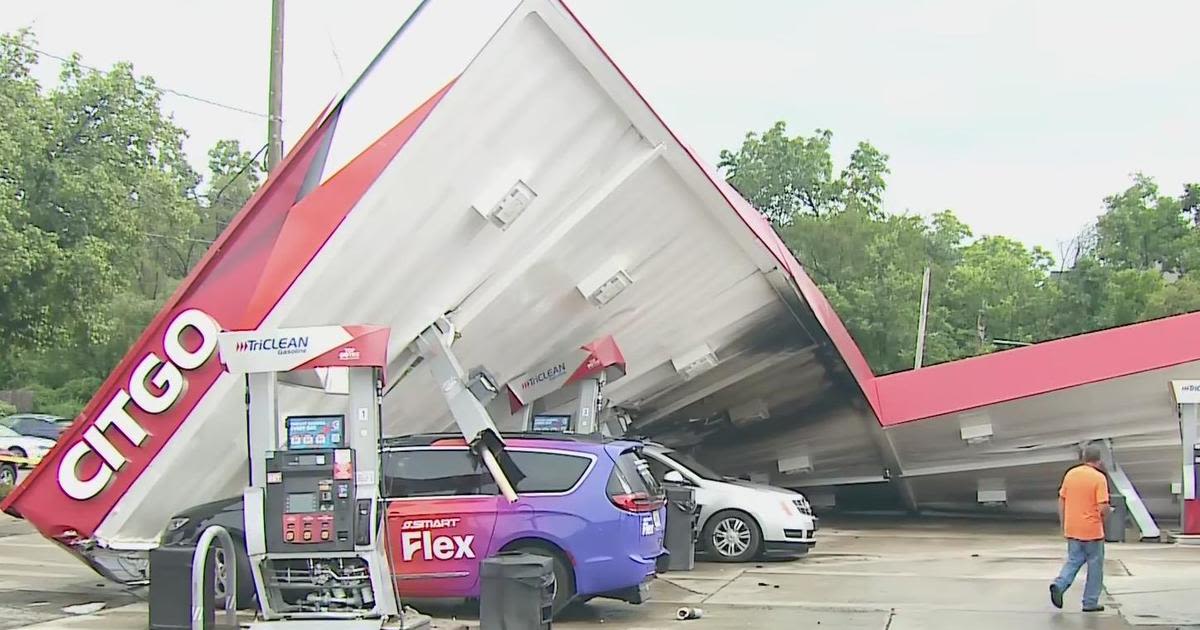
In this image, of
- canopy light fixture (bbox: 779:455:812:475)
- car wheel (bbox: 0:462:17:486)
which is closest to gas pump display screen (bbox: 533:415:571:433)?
canopy light fixture (bbox: 779:455:812:475)

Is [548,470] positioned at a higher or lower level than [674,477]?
higher

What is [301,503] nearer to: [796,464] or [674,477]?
[674,477]

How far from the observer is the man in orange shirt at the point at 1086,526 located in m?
10.1

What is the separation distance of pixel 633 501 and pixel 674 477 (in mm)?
3915

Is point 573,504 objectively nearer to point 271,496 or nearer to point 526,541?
point 526,541

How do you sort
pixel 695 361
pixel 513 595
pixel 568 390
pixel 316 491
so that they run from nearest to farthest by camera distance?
pixel 513 595 → pixel 316 491 → pixel 568 390 → pixel 695 361

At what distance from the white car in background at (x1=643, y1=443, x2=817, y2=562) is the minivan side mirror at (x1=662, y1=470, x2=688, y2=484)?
0.01m

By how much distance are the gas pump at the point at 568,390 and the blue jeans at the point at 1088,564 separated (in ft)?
17.7

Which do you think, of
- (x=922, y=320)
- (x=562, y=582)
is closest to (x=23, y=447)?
(x=562, y=582)

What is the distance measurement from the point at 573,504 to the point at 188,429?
12.1 ft

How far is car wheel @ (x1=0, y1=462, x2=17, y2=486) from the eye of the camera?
81.3 ft

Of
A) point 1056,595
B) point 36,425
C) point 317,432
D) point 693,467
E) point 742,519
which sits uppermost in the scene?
point 36,425

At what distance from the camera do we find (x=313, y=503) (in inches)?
336

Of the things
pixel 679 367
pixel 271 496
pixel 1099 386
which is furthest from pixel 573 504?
pixel 1099 386
